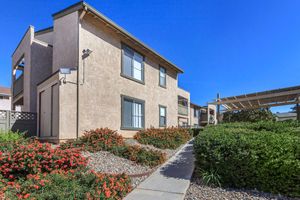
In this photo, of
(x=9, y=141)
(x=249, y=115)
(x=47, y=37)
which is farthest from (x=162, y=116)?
(x=9, y=141)

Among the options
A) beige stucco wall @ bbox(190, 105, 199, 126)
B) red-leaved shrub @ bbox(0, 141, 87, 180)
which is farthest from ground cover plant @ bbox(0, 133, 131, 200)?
beige stucco wall @ bbox(190, 105, 199, 126)

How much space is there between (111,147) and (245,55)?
13130mm

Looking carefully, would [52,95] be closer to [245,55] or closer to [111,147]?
[111,147]

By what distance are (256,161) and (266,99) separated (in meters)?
12.7

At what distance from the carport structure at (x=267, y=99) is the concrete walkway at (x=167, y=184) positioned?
30.5 feet

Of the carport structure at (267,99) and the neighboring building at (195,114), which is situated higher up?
the carport structure at (267,99)

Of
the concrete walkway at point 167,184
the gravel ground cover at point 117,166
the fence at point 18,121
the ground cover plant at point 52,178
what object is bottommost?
the concrete walkway at point 167,184

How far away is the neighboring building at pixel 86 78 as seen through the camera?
9.62 metres

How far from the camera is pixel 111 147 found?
27.6ft

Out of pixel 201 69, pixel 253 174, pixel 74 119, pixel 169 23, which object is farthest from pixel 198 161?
pixel 201 69

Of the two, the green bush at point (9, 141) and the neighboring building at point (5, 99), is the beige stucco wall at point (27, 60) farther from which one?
the neighboring building at point (5, 99)

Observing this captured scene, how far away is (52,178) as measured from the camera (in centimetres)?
484

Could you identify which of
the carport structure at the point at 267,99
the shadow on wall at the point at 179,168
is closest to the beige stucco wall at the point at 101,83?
the shadow on wall at the point at 179,168

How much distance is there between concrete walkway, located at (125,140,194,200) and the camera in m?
4.87
